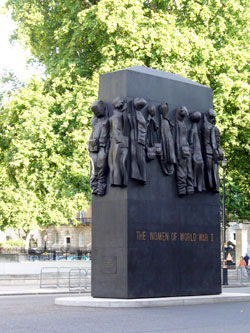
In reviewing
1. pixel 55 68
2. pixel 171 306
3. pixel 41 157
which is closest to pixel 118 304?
pixel 171 306

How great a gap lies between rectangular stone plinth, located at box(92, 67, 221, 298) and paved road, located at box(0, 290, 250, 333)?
160 cm

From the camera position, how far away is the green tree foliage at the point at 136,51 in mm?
32719

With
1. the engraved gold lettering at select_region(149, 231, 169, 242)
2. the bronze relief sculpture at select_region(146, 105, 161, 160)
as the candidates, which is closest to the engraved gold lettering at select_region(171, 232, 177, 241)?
the engraved gold lettering at select_region(149, 231, 169, 242)

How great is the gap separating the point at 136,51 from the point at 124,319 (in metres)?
19.9

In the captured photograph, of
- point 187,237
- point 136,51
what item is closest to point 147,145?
point 187,237

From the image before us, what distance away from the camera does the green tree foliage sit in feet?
107

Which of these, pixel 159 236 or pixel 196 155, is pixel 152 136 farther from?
pixel 159 236

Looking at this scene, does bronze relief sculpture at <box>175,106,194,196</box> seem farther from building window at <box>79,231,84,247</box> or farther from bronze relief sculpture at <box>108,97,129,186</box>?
building window at <box>79,231,84,247</box>

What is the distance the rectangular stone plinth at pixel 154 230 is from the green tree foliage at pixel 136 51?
11.2 meters

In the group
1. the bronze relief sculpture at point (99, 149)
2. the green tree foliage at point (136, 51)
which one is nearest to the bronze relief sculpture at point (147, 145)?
the bronze relief sculpture at point (99, 149)

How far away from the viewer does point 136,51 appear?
109ft

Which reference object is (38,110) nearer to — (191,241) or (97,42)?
(97,42)

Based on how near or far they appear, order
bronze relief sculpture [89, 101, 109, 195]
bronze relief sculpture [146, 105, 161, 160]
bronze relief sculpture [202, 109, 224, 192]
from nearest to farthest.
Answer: bronze relief sculpture [89, 101, 109, 195]
bronze relief sculpture [146, 105, 161, 160]
bronze relief sculpture [202, 109, 224, 192]

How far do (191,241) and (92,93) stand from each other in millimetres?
13359
